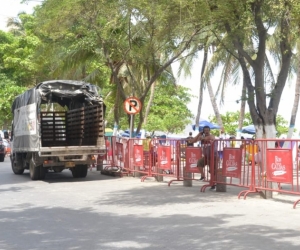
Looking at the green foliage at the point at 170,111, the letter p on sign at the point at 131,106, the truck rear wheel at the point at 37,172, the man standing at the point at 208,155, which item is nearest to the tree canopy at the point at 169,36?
the man standing at the point at 208,155

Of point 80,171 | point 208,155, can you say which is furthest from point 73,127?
point 208,155

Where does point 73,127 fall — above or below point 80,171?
above

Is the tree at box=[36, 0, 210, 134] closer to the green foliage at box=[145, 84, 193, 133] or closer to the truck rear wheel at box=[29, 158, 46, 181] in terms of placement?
the truck rear wheel at box=[29, 158, 46, 181]

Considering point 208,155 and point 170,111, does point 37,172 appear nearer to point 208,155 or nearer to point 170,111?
point 208,155

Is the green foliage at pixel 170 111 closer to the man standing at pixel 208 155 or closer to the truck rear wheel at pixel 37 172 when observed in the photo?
the truck rear wheel at pixel 37 172

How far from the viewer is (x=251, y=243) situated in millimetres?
7602

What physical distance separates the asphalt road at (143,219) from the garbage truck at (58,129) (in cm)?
254

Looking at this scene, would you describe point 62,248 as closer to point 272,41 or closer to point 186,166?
point 186,166

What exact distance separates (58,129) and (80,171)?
8.30 ft

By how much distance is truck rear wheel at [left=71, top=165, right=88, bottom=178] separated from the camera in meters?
18.8

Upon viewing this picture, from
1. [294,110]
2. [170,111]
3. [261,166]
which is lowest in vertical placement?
[261,166]

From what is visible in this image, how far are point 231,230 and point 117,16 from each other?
10.0 metres

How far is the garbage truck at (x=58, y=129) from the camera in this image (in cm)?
1764

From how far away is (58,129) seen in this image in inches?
817
